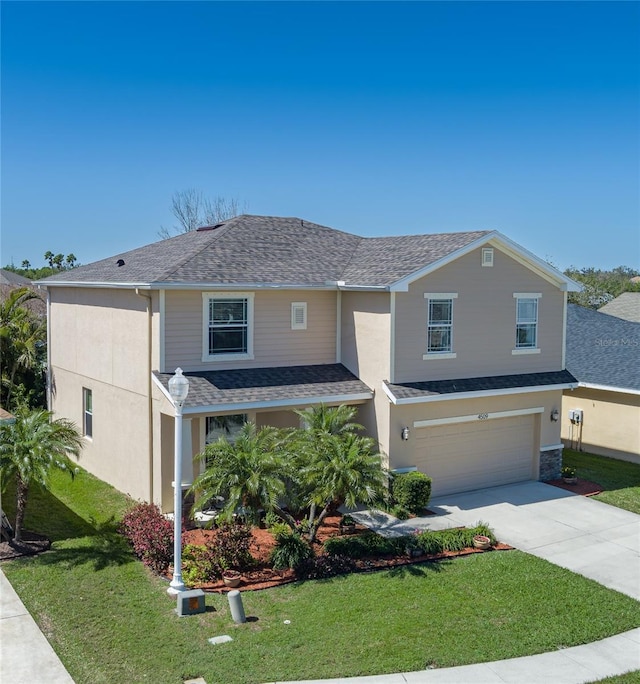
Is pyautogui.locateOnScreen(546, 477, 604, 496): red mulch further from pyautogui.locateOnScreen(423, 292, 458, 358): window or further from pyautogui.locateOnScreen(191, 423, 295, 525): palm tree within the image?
pyautogui.locateOnScreen(191, 423, 295, 525): palm tree

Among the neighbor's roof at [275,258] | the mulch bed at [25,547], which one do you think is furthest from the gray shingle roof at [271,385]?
the mulch bed at [25,547]

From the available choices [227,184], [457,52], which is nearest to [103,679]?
[457,52]

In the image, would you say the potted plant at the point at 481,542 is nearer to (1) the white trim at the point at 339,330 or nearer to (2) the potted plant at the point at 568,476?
(2) the potted plant at the point at 568,476

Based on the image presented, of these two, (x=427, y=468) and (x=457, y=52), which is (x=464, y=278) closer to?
(x=427, y=468)

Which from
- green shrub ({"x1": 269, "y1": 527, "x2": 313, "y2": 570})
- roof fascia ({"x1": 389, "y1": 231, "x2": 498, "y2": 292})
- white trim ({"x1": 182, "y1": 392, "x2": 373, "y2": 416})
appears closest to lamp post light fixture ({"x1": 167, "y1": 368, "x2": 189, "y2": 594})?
green shrub ({"x1": 269, "y1": 527, "x2": 313, "y2": 570})

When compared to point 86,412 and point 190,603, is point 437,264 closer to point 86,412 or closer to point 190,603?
point 190,603

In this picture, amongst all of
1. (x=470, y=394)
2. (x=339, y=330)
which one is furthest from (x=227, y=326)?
(x=470, y=394)
